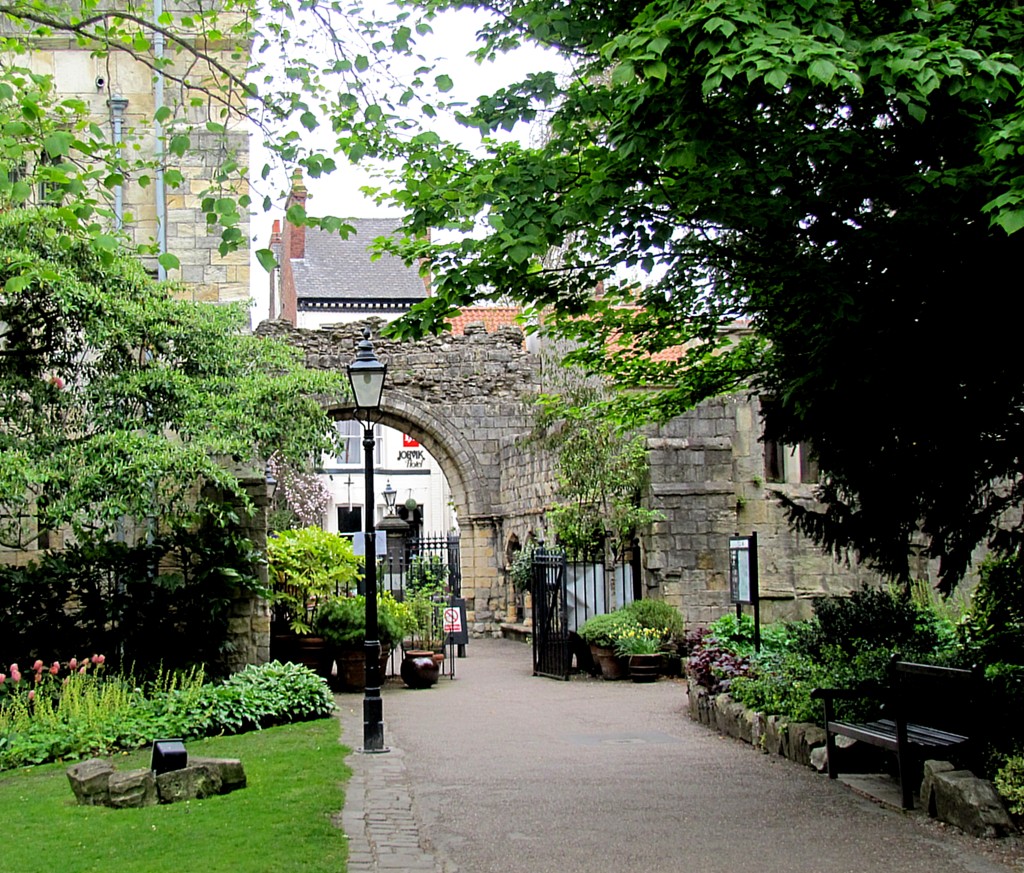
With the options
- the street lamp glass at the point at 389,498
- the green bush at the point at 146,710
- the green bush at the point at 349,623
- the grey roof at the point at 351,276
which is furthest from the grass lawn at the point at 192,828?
the grey roof at the point at 351,276

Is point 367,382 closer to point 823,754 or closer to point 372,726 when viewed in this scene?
point 372,726

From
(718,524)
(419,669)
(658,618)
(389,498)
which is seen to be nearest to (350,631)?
(419,669)

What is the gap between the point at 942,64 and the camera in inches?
235

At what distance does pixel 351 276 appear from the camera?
4350cm

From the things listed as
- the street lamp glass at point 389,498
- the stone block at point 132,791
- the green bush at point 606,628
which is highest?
the street lamp glass at point 389,498

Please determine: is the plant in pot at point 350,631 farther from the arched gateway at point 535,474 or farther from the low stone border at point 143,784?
the low stone border at point 143,784

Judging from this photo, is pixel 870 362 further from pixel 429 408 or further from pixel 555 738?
pixel 429 408

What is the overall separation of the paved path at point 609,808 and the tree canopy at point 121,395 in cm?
289

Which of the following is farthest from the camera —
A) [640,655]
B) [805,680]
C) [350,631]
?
[640,655]

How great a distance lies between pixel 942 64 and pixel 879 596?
6.52 meters

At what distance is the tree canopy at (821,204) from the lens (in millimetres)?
6109

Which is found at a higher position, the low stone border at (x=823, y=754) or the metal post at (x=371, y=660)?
the metal post at (x=371, y=660)

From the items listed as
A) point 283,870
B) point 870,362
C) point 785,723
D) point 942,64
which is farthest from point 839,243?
point 283,870

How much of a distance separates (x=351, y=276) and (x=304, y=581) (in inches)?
1153
